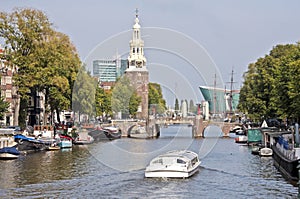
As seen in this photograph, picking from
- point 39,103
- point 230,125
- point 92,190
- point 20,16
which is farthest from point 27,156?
point 230,125

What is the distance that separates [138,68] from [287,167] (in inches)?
4420

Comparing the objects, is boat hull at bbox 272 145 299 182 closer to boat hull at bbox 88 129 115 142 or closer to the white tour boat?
the white tour boat

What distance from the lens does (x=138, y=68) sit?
161 m

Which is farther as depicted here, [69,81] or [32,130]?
[69,81]

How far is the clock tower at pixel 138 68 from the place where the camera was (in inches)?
6132

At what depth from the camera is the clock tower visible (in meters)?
156

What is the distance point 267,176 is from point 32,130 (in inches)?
2071

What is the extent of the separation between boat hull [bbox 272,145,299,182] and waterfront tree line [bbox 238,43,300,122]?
20.3 meters

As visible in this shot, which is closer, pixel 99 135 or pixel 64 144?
pixel 64 144

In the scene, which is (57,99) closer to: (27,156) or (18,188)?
(27,156)

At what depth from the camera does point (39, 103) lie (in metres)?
125

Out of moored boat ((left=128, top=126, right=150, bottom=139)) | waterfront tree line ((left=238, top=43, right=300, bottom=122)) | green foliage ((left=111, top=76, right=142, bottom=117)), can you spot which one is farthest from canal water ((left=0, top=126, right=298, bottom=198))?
green foliage ((left=111, top=76, right=142, bottom=117))

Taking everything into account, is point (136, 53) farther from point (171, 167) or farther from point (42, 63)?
point (171, 167)

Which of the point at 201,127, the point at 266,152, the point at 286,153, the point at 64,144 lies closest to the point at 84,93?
the point at 64,144
